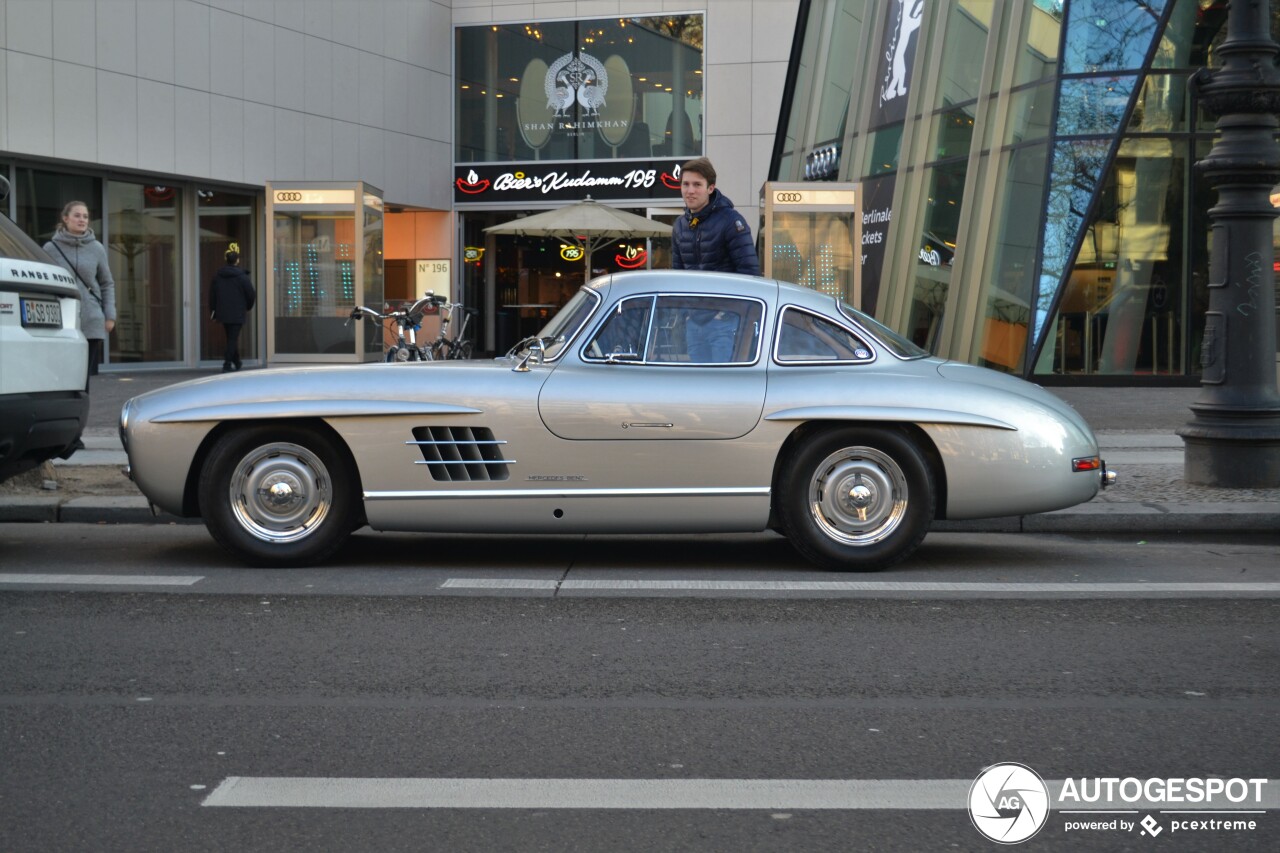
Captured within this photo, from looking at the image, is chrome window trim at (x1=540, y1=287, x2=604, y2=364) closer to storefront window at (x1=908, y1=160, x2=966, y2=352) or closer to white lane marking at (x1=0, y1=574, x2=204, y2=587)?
white lane marking at (x1=0, y1=574, x2=204, y2=587)

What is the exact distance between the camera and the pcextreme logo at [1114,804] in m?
3.27

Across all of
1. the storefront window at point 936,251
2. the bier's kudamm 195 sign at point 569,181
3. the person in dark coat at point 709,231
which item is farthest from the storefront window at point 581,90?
the person in dark coat at point 709,231

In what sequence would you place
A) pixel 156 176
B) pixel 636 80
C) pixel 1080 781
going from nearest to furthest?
pixel 1080 781 < pixel 156 176 < pixel 636 80

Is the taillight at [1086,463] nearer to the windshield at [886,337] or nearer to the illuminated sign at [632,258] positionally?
the windshield at [886,337]

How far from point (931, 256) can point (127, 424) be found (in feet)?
51.6

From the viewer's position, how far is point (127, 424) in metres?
6.67

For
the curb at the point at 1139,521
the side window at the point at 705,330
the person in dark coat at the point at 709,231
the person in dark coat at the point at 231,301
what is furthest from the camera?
the person in dark coat at the point at 231,301

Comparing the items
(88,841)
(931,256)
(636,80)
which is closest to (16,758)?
(88,841)

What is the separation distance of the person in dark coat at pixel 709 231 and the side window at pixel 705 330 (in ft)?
5.08

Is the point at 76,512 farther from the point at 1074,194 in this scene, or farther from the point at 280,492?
the point at 1074,194

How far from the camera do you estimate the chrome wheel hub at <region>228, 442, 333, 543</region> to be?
259 inches

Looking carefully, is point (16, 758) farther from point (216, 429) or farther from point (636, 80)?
point (636, 80)

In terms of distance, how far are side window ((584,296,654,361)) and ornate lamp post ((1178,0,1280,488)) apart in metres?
4.10

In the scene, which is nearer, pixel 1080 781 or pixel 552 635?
pixel 1080 781
